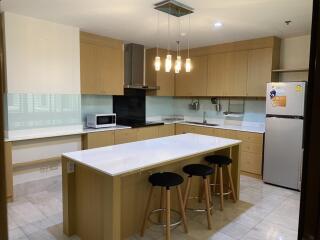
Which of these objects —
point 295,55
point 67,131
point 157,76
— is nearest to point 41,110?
point 67,131

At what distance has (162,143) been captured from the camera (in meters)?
2.99

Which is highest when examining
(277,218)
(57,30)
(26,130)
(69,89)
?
(57,30)

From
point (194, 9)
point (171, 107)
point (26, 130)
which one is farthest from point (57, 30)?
point (171, 107)

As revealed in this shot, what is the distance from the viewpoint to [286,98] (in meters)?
3.66

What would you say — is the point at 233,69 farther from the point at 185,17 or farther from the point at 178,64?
the point at 178,64

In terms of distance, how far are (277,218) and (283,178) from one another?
1.09 m

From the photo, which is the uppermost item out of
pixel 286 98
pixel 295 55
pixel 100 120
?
pixel 295 55

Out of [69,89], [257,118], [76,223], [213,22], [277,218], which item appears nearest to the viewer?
[76,223]

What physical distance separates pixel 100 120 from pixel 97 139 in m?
0.41

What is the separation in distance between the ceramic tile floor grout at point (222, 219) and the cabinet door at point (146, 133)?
172 centimetres

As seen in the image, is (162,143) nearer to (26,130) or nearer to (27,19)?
(26,130)

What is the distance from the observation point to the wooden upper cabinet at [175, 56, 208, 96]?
5.09 metres

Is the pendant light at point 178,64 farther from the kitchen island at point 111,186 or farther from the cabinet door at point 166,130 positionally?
the cabinet door at point 166,130

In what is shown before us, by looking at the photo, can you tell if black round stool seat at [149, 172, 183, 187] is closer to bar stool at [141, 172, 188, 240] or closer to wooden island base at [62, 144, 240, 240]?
bar stool at [141, 172, 188, 240]
